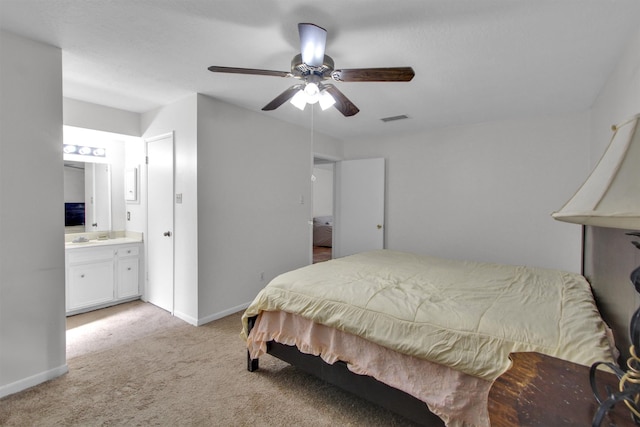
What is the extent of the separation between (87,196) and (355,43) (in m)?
3.68

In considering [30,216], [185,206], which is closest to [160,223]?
[185,206]

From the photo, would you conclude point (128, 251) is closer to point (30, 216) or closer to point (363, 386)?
point (30, 216)

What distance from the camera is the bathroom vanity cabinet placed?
124 inches

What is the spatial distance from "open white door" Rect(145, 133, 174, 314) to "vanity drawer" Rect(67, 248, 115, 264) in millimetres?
413

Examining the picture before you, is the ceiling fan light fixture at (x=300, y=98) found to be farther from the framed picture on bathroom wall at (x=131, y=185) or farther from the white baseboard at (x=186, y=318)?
the framed picture on bathroom wall at (x=131, y=185)

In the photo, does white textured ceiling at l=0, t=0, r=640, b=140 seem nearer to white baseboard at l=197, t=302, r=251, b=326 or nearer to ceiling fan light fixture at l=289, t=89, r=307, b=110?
ceiling fan light fixture at l=289, t=89, r=307, b=110

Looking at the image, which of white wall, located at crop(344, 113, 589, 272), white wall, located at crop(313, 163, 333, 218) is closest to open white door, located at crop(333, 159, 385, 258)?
white wall, located at crop(344, 113, 589, 272)

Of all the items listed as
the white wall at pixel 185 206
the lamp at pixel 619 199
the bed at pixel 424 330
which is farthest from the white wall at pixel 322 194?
the lamp at pixel 619 199

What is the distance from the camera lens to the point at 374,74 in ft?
5.76

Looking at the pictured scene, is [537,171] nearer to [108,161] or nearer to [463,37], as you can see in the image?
[463,37]

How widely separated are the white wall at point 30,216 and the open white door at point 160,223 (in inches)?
43.5

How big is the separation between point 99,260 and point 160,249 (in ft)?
2.23

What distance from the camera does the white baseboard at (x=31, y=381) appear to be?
1.88 meters

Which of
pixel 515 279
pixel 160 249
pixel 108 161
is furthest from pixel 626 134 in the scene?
pixel 108 161
